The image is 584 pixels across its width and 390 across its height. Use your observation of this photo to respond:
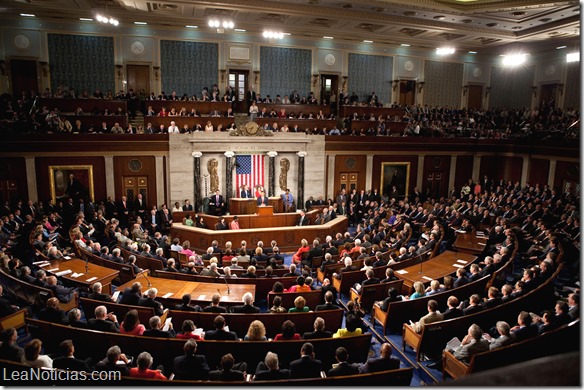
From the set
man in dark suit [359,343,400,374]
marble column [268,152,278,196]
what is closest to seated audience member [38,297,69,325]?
man in dark suit [359,343,400,374]

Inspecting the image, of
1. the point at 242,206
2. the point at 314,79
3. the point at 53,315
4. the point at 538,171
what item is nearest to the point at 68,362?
the point at 53,315

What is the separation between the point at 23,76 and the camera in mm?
18062

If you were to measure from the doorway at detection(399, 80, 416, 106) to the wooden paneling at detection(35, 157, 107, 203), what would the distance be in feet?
56.7

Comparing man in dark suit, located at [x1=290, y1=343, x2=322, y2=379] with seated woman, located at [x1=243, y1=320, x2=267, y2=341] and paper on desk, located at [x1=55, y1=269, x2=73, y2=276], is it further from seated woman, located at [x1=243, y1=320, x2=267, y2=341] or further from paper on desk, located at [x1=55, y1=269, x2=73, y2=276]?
paper on desk, located at [x1=55, y1=269, x2=73, y2=276]

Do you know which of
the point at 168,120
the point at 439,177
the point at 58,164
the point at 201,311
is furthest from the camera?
the point at 439,177

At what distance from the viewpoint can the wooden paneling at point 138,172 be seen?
15664mm

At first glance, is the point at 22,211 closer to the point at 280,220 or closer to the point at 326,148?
the point at 280,220

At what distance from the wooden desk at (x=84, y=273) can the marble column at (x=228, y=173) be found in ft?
25.1

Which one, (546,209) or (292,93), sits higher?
(292,93)

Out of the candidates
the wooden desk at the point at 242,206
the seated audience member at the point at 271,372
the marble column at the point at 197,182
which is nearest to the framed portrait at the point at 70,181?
the marble column at the point at 197,182

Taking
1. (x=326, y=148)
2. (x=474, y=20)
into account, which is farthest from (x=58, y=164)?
(x=474, y=20)

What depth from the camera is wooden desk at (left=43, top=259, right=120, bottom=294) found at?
25.5 ft

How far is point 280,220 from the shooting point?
14305 millimetres

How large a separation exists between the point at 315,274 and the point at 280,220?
14.2 feet
